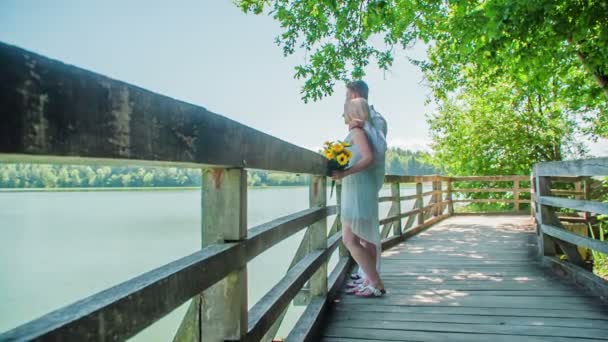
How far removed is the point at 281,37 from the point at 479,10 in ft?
13.5

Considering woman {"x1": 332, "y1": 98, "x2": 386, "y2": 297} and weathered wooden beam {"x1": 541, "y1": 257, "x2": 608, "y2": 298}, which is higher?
woman {"x1": 332, "y1": 98, "x2": 386, "y2": 297}

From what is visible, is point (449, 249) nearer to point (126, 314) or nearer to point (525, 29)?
point (525, 29)

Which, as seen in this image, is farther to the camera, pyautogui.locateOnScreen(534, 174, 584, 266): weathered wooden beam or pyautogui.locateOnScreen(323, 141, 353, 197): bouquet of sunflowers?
pyautogui.locateOnScreen(534, 174, 584, 266): weathered wooden beam

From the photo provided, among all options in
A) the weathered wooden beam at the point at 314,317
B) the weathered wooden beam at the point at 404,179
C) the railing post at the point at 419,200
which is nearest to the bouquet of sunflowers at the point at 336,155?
the weathered wooden beam at the point at 314,317

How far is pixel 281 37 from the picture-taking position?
921 cm

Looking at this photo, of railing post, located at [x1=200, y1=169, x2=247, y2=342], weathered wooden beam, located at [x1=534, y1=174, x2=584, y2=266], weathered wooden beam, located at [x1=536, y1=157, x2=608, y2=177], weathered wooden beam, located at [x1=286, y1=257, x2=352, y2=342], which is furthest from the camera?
weathered wooden beam, located at [x1=534, y1=174, x2=584, y2=266]

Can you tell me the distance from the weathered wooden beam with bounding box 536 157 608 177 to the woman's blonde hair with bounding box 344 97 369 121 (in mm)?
1610

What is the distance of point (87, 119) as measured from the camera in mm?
713

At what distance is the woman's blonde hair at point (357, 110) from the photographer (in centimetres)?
306

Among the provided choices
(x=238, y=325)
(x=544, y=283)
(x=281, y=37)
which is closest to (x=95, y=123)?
(x=238, y=325)

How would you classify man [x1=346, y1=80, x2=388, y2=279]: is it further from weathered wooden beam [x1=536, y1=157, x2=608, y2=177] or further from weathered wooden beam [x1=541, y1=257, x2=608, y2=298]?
weathered wooden beam [x1=541, y1=257, x2=608, y2=298]

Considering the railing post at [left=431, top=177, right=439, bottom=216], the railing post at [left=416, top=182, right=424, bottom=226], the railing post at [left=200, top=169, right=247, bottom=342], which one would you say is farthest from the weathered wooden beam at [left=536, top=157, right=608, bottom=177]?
the railing post at [left=431, top=177, right=439, bottom=216]

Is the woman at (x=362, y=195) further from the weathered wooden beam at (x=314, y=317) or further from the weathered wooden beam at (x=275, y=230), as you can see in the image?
the weathered wooden beam at (x=275, y=230)

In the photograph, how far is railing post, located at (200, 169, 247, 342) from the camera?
1.37 m
